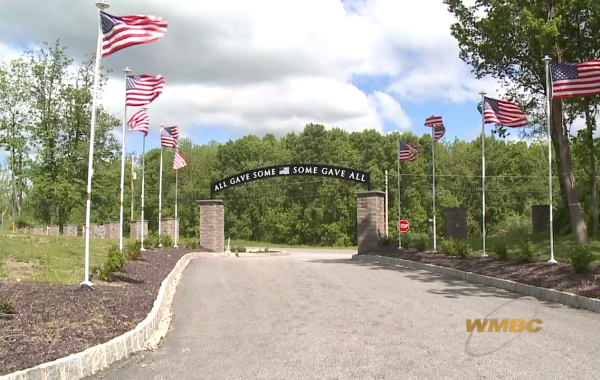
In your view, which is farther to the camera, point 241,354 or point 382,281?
point 382,281

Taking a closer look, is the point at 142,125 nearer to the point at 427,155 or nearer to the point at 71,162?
the point at 71,162

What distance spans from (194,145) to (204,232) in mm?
51255

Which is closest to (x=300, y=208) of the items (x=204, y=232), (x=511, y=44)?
(x=204, y=232)

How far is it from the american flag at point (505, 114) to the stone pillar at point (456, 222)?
9.09m

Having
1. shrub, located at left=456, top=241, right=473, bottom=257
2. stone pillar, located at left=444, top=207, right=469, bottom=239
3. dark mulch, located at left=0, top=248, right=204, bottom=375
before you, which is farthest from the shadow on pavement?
stone pillar, located at left=444, top=207, right=469, bottom=239

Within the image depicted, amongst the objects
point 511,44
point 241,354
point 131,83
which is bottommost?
point 241,354

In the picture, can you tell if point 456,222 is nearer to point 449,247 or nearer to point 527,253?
point 449,247

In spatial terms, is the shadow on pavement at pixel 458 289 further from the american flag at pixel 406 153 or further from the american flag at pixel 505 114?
the american flag at pixel 406 153

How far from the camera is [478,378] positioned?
593cm

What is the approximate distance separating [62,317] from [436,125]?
18.6 metres

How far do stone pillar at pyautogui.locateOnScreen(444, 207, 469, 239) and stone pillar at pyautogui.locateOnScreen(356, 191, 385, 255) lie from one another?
3.20 meters

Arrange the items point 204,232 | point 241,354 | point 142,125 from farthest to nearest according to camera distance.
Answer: point 204,232 < point 142,125 < point 241,354

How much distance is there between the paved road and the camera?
6.30 m

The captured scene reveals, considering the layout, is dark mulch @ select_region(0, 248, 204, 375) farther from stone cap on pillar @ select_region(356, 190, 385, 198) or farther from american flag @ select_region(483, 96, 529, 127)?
stone cap on pillar @ select_region(356, 190, 385, 198)
